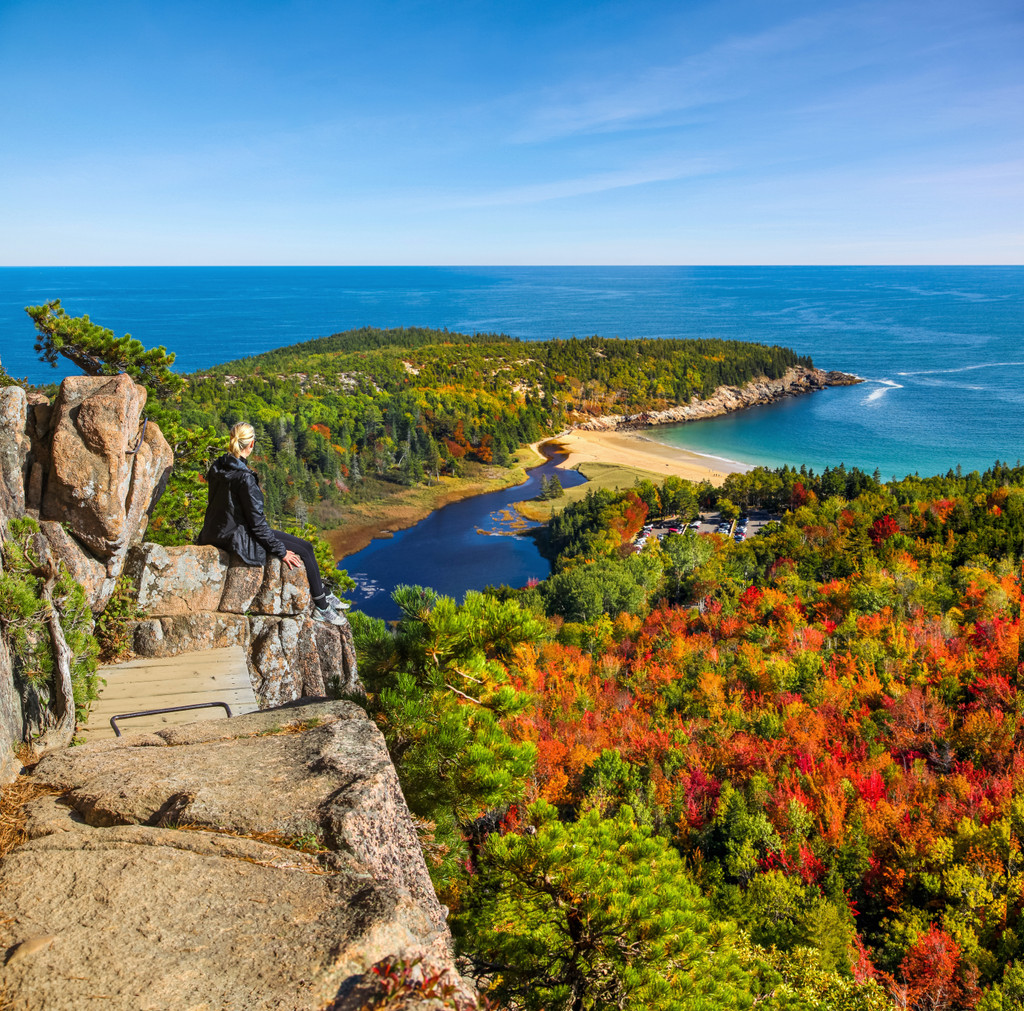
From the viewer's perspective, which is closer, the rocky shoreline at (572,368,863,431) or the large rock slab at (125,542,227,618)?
the large rock slab at (125,542,227,618)

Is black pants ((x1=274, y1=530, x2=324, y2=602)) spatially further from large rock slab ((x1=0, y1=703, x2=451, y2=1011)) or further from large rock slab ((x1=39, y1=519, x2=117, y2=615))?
large rock slab ((x1=0, y1=703, x2=451, y2=1011))

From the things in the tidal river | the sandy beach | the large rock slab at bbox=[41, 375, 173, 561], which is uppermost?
the large rock slab at bbox=[41, 375, 173, 561]

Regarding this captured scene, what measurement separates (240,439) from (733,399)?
125m

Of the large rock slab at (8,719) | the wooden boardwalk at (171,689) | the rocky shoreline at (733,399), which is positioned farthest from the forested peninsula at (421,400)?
the large rock slab at (8,719)

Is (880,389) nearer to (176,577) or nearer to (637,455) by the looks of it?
(637,455)

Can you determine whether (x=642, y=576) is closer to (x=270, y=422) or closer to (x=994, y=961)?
(x=994, y=961)

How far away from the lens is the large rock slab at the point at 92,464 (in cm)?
866

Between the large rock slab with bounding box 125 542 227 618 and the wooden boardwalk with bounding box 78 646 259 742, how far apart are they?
0.69 metres

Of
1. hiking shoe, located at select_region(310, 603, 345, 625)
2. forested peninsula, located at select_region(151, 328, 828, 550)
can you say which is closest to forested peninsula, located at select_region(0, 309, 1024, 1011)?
hiking shoe, located at select_region(310, 603, 345, 625)

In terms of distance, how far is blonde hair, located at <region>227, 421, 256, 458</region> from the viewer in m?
8.29

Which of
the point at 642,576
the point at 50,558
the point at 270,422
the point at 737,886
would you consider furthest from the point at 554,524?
the point at 50,558

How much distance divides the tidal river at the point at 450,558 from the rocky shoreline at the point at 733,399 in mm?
43660

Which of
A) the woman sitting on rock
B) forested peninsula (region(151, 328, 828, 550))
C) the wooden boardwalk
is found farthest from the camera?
forested peninsula (region(151, 328, 828, 550))

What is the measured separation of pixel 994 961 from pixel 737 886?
4649mm
